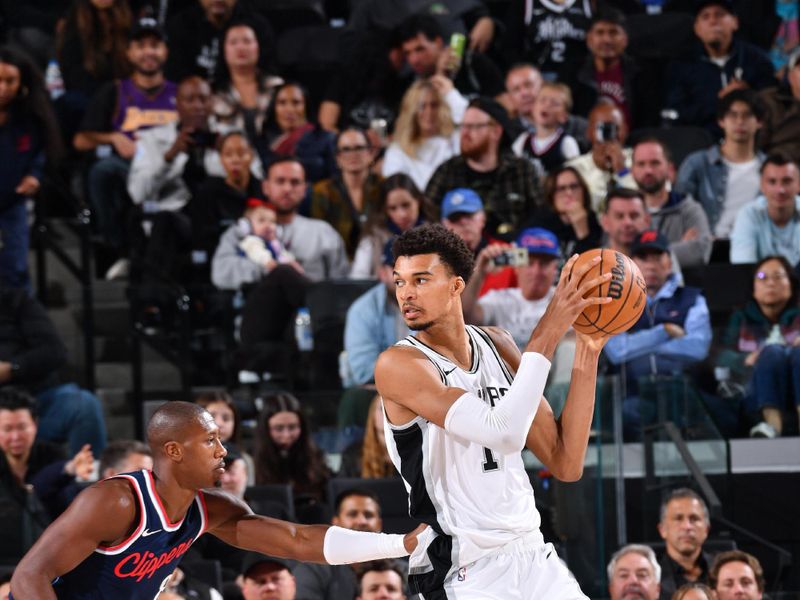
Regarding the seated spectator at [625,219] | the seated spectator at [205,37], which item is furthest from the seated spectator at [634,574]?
the seated spectator at [205,37]

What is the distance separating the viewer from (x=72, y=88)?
1234cm

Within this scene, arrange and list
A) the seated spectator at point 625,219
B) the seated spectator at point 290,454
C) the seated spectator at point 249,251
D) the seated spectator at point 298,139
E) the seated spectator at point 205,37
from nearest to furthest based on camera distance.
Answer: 1. the seated spectator at point 290,454
2. the seated spectator at point 625,219
3. the seated spectator at point 249,251
4. the seated spectator at point 298,139
5. the seated spectator at point 205,37

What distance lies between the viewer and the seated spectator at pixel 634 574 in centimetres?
745

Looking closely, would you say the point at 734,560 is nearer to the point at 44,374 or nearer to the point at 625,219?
the point at 625,219

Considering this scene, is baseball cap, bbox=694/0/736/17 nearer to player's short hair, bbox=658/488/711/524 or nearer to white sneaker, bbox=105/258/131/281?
white sneaker, bbox=105/258/131/281

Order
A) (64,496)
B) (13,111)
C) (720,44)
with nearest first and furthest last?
(64,496) → (13,111) → (720,44)

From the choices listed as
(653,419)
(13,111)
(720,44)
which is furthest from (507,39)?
(653,419)

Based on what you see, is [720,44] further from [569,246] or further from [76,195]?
[76,195]

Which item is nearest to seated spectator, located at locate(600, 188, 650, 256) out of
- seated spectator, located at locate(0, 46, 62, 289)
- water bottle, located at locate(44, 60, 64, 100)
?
seated spectator, located at locate(0, 46, 62, 289)

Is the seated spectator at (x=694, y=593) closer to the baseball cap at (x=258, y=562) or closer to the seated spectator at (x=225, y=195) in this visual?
the baseball cap at (x=258, y=562)

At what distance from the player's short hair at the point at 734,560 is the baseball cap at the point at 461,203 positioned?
3.20m

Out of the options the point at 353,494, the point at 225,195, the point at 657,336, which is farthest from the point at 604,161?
the point at 353,494

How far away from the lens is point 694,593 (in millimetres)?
6973

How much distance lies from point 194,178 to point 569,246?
3.20 metres
